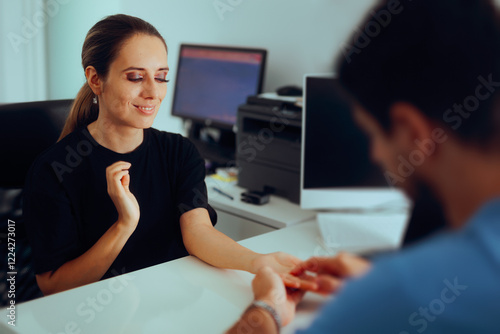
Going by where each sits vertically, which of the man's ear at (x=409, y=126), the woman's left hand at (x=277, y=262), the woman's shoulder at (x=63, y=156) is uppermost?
the man's ear at (x=409, y=126)

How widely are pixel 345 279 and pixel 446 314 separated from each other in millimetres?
53

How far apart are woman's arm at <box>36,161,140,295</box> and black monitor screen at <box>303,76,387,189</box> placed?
0.35m

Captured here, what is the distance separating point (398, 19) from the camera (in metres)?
0.22

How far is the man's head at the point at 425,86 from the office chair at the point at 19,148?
2.83 ft

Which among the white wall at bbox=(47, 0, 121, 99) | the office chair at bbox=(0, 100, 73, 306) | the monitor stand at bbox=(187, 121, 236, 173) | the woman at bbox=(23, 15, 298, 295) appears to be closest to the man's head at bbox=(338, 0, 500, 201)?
the woman at bbox=(23, 15, 298, 295)

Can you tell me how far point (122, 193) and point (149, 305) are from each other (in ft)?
0.59

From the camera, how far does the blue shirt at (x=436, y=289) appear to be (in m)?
0.21

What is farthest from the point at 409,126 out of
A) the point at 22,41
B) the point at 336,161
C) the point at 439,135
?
the point at 22,41

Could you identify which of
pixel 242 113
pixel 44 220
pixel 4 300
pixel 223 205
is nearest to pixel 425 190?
pixel 44 220

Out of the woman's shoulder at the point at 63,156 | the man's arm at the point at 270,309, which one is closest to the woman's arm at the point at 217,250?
the man's arm at the point at 270,309

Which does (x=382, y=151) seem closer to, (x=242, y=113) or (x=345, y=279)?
(x=345, y=279)

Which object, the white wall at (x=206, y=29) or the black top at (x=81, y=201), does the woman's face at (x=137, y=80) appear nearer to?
the white wall at (x=206, y=29)

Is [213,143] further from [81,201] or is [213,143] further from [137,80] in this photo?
[137,80]

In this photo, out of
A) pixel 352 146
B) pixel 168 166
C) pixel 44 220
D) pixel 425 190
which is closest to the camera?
pixel 425 190
